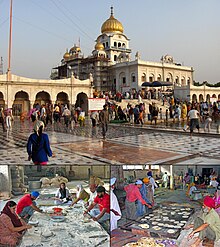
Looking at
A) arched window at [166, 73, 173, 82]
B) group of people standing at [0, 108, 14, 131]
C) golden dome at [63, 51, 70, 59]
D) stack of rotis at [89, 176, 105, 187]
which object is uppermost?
golden dome at [63, 51, 70, 59]

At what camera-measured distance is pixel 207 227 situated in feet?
11.4

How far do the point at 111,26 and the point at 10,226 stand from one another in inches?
2419

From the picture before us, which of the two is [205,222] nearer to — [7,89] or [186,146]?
[186,146]

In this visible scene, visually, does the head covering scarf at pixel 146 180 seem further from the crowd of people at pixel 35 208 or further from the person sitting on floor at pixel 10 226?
the person sitting on floor at pixel 10 226

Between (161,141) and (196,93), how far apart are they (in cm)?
3872

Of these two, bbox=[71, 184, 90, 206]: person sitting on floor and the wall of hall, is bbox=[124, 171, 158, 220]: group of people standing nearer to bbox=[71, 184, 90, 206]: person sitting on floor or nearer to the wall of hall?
bbox=[71, 184, 90, 206]: person sitting on floor

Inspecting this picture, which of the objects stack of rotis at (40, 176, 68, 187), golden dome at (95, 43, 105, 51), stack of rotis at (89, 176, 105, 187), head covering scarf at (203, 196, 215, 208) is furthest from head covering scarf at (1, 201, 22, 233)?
golden dome at (95, 43, 105, 51)

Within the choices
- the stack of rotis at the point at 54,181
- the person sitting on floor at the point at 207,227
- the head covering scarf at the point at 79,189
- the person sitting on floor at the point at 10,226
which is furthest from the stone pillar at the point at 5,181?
the person sitting on floor at the point at 207,227

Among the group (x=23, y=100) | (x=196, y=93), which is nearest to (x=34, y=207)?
(x=23, y=100)

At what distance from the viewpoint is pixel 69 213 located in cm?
383

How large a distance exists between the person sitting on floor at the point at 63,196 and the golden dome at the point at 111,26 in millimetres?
60821

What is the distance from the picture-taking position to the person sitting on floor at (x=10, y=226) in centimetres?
361

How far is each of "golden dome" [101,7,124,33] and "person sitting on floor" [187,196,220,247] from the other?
61185mm

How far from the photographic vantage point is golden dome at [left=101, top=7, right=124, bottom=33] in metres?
61.4
